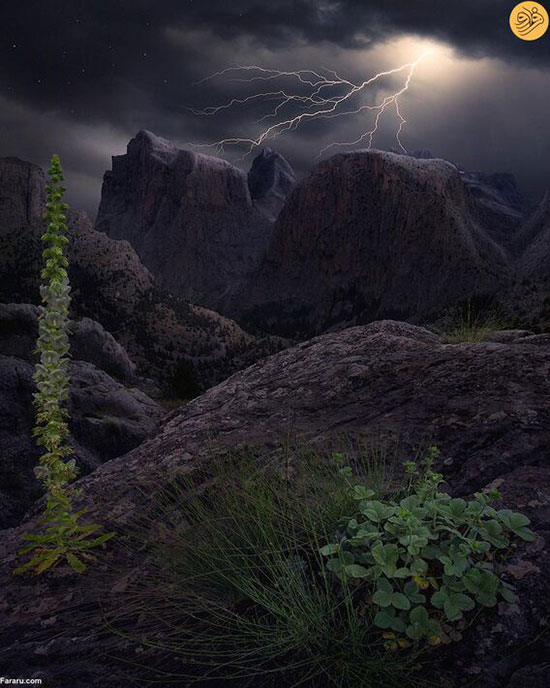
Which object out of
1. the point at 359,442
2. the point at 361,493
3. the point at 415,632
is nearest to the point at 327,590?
the point at 415,632

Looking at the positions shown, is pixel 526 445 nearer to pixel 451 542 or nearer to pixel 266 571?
pixel 451 542

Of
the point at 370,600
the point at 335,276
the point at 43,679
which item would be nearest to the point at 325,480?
the point at 370,600

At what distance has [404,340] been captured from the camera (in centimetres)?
621

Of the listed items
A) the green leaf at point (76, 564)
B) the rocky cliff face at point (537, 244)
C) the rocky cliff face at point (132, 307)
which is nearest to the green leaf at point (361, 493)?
the green leaf at point (76, 564)

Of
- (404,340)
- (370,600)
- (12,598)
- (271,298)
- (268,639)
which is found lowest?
(12,598)

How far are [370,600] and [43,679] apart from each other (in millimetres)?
1573

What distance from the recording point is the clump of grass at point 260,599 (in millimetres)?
2000

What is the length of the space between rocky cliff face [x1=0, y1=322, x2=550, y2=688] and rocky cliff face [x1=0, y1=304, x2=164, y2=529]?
81.2 inches

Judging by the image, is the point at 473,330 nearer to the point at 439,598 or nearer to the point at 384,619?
the point at 439,598

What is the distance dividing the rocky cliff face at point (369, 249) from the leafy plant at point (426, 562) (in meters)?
110

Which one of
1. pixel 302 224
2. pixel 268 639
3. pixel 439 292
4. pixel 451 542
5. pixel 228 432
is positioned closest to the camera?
pixel 268 639

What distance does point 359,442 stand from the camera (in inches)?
156

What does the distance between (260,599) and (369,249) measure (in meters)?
149

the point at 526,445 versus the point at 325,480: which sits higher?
the point at 526,445
